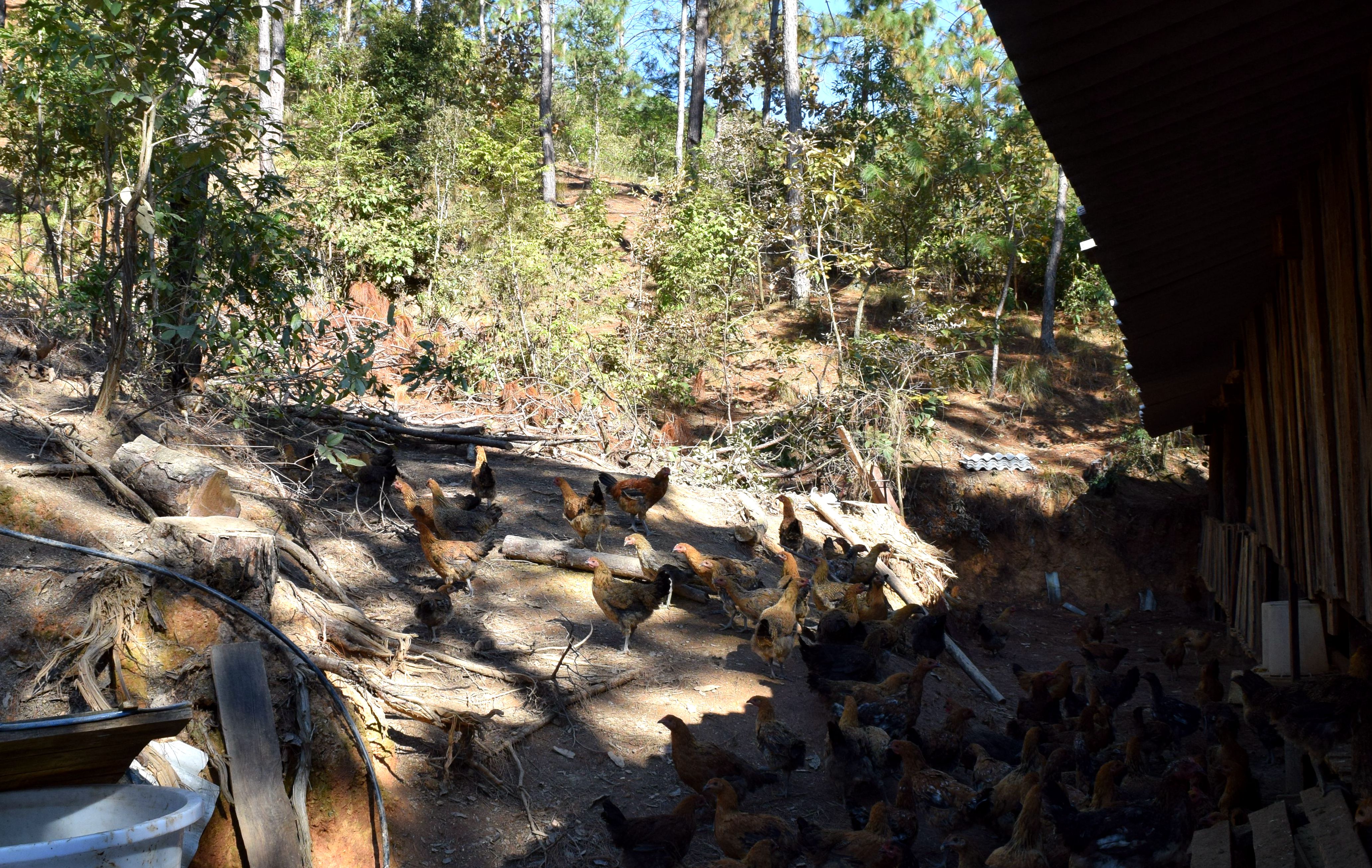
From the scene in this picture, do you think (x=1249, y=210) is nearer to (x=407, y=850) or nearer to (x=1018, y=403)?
(x=407, y=850)

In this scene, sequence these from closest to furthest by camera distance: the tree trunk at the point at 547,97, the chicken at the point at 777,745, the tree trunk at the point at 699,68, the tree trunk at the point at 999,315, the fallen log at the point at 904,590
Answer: the chicken at the point at 777,745, the fallen log at the point at 904,590, the tree trunk at the point at 999,315, the tree trunk at the point at 547,97, the tree trunk at the point at 699,68

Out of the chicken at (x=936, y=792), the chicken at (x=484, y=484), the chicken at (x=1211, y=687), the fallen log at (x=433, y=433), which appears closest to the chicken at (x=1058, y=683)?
the chicken at (x=1211, y=687)

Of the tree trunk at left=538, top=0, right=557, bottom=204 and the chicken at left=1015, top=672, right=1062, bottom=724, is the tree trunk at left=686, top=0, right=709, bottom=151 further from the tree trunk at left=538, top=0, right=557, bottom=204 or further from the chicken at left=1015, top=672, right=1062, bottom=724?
the chicken at left=1015, top=672, right=1062, bottom=724

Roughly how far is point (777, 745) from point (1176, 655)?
7165 millimetres

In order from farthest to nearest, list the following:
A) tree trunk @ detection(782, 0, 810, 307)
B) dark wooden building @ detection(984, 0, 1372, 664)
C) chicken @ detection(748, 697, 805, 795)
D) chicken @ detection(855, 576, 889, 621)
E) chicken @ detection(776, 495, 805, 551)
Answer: tree trunk @ detection(782, 0, 810, 307) → chicken @ detection(776, 495, 805, 551) → chicken @ detection(855, 576, 889, 621) → chicken @ detection(748, 697, 805, 795) → dark wooden building @ detection(984, 0, 1372, 664)

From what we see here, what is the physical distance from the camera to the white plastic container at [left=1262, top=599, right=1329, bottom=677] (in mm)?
7004

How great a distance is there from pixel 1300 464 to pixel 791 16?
20.8 metres

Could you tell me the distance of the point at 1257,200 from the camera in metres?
5.18

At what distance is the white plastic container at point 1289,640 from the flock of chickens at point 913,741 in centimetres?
54

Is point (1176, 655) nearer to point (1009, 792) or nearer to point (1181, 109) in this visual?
point (1009, 792)

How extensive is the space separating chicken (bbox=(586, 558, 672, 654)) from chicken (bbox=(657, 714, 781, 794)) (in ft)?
4.95

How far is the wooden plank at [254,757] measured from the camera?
4340 millimetres

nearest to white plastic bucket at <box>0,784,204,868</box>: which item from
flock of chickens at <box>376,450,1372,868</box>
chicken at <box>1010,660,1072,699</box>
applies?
flock of chickens at <box>376,450,1372,868</box>

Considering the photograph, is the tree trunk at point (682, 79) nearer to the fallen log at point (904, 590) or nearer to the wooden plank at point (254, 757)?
the fallen log at point (904, 590)
